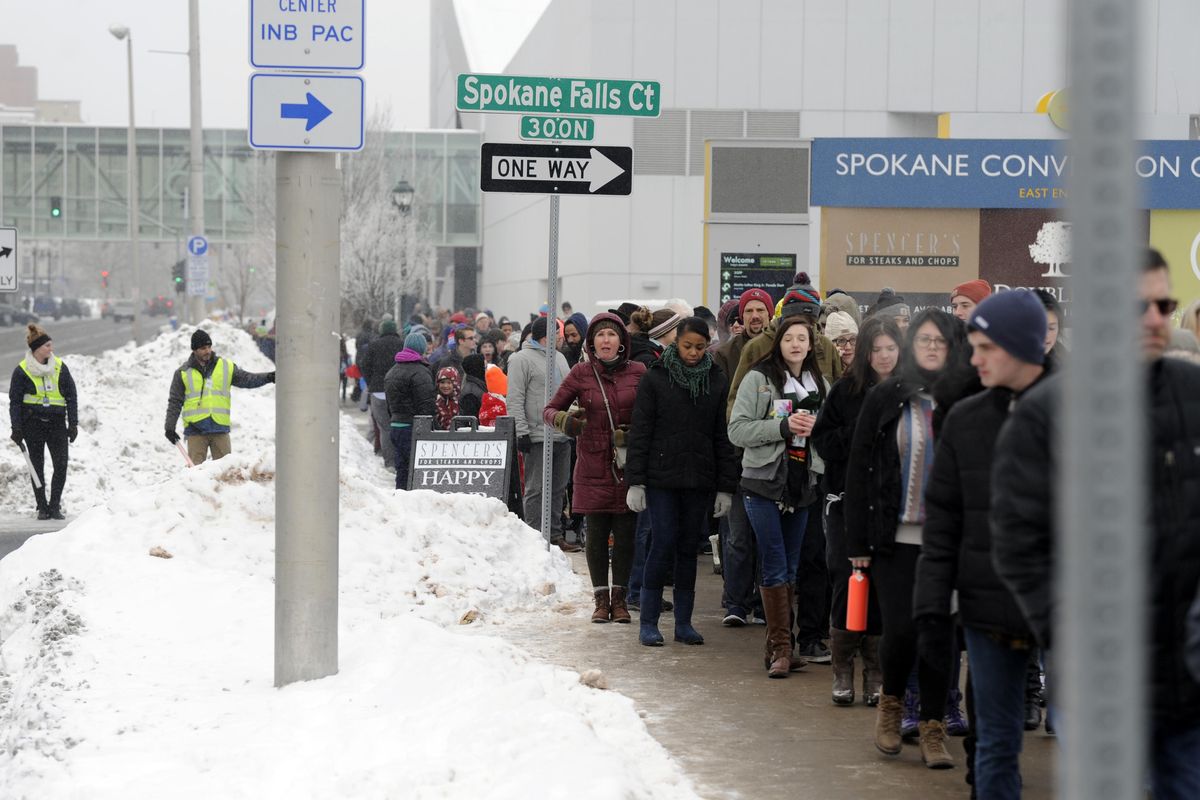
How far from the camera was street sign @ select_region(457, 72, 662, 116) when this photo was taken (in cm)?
1074

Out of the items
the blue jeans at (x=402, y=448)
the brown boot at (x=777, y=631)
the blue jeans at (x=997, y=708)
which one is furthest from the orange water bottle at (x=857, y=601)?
the blue jeans at (x=402, y=448)

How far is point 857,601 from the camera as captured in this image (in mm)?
6652

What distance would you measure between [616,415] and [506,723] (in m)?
3.97

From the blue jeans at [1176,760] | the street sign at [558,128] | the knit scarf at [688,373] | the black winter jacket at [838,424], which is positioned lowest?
the blue jeans at [1176,760]

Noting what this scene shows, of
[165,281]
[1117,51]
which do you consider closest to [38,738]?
[1117,51]

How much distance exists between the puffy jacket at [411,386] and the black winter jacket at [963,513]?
10.6 metres

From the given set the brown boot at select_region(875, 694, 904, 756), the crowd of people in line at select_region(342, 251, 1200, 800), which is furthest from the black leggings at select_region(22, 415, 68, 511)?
the brown boot at select_region(875, 694, 904, 756)

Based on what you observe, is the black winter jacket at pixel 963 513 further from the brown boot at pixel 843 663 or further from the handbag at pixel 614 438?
the handbag at pixel 614 438

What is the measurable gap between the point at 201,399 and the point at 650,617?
715 cm

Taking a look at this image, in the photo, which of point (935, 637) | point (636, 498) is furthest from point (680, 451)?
point (935, 637)

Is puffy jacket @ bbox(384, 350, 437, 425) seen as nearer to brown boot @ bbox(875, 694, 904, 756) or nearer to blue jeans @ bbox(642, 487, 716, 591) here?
blue jeans @ bbox(642, 487, 716, 591)

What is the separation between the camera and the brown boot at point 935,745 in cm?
650

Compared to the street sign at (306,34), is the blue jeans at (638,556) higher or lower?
lower

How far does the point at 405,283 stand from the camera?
2002 inches
